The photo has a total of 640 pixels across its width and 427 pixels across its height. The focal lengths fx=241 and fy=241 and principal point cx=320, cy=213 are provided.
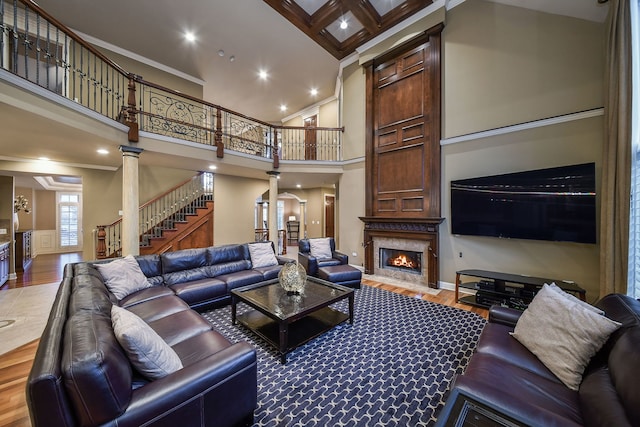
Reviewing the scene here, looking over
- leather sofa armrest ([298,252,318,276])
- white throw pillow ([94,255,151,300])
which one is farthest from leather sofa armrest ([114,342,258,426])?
leather sofa armrest ([298,252,318,276])

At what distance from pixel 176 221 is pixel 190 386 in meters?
6.00

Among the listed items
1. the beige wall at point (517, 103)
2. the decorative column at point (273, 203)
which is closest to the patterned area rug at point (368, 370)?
the beige wall at point (517, 103)

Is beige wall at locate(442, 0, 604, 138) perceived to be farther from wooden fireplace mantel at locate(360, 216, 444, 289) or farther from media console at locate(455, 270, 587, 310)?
media console at locate(455, 270, 587, 310)

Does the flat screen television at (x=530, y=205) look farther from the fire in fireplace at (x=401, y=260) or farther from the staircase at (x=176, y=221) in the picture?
the staircase at (x=176, y=221)

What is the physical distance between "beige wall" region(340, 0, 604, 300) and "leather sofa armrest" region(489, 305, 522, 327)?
2.06 metres

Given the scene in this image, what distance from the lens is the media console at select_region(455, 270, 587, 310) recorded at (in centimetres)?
328

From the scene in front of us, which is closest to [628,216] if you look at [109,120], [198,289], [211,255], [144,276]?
[198,289]

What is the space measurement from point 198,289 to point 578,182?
5.18 meters

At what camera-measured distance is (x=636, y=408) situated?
0.98 metres

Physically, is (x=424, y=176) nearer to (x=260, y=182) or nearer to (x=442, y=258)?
(x=442, y=258)

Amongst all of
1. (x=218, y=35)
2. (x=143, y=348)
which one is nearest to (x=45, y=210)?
(x=218, y=35)

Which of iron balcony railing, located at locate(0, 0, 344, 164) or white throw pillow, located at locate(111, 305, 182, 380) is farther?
iron balcony railing, located at locate(0, 0, 344, 164)

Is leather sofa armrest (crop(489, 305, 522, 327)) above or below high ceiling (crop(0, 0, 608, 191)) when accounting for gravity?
below

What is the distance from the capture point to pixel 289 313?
241 cm
